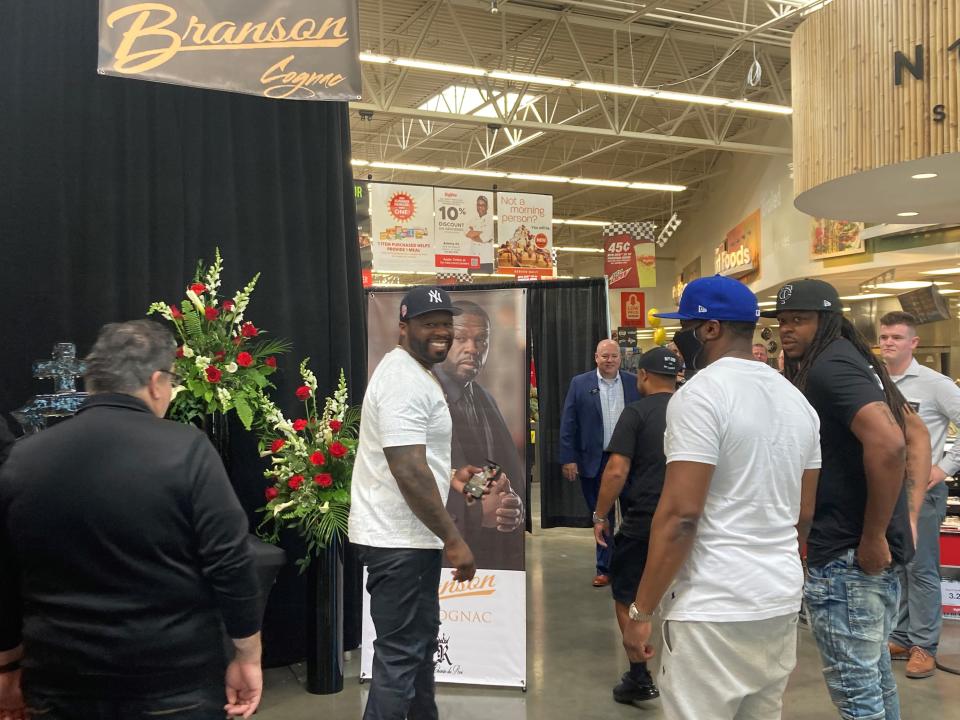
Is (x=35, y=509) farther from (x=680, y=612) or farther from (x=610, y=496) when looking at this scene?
(x=610, y=496)

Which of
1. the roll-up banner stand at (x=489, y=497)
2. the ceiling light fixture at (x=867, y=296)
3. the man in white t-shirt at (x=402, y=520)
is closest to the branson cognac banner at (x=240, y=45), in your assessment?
the man in white t-shirt at (x=402, y=520)

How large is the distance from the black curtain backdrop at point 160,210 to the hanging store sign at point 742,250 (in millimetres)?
12174

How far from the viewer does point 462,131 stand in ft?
54.2

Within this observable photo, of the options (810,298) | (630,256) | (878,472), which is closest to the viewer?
(878,472)

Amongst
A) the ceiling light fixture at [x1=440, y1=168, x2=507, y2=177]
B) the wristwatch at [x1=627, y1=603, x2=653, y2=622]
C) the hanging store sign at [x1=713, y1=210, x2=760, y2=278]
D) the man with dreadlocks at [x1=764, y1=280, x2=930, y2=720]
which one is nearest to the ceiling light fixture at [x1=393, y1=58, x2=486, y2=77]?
the ceiling light fixture at [x1=440, y1=168, x2=507, y2=177]

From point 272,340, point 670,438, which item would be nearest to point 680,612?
point 670,438

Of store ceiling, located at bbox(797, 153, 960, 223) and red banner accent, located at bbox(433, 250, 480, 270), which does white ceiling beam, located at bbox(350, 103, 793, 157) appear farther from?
store ceiling, located at bbox(797, 153, 960, 223)

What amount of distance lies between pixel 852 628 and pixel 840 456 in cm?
49

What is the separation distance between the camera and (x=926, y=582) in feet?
13.6

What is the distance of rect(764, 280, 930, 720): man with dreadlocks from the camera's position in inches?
91.2

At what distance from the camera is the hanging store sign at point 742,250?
1547 centimetres

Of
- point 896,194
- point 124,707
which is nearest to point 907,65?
point 896,194

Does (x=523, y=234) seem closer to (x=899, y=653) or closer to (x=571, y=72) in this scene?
(x=571, y=72)

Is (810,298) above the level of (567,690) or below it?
above
